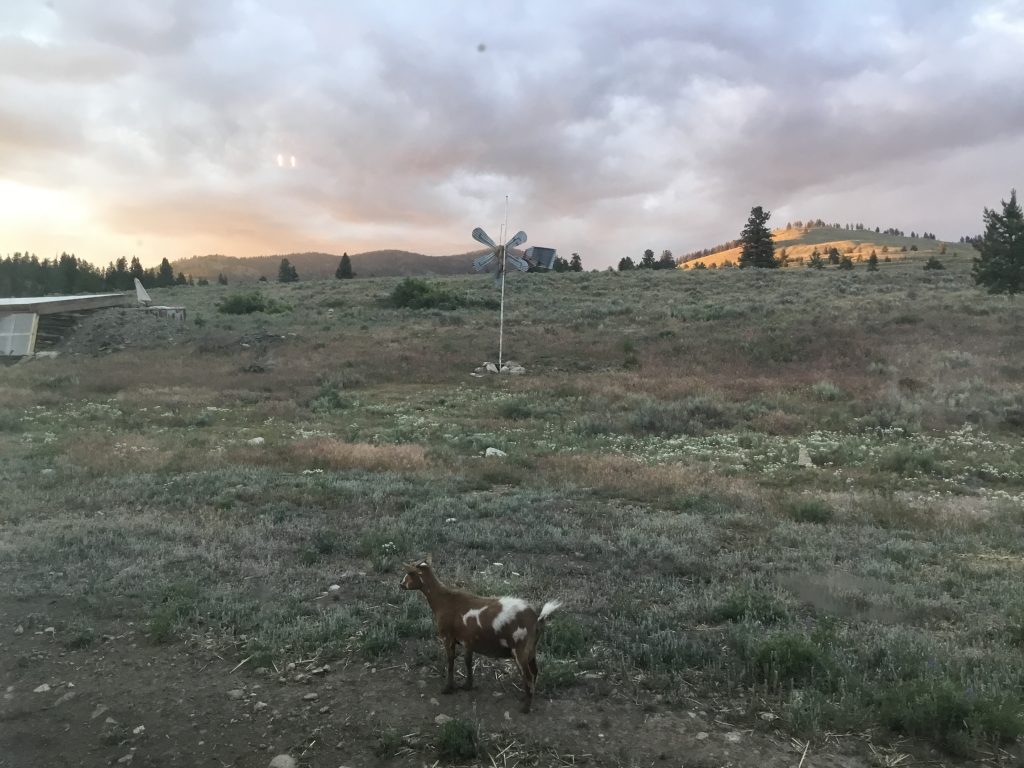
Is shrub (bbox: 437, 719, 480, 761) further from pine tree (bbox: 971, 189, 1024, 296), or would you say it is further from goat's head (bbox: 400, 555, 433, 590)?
pine tree (bbox: 971, 189, 1024, 296)

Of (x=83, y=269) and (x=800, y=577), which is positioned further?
(x=83, y=269)

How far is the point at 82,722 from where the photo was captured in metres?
4.43

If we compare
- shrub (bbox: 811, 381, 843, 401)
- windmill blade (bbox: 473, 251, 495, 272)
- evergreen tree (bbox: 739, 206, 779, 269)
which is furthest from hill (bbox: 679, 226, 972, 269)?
shrub (bbox: 811, 381, 843, 401)

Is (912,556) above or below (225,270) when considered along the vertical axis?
below

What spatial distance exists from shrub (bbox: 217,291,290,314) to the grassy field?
2089cm

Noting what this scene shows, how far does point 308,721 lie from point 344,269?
3301 inches

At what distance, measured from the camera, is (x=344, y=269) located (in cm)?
8438

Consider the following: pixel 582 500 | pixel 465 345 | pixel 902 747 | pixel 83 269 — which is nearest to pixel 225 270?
pixel 83 269

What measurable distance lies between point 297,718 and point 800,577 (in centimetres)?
497

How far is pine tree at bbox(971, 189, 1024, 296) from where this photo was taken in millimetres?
38719

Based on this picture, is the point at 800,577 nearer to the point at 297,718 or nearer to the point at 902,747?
the point at 902,747

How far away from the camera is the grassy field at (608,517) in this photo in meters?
5.00

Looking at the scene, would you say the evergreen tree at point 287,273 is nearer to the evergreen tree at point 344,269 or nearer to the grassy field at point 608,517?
the evergreen tree at point 344,269

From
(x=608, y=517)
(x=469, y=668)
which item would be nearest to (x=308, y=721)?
(x=469, y=668)
